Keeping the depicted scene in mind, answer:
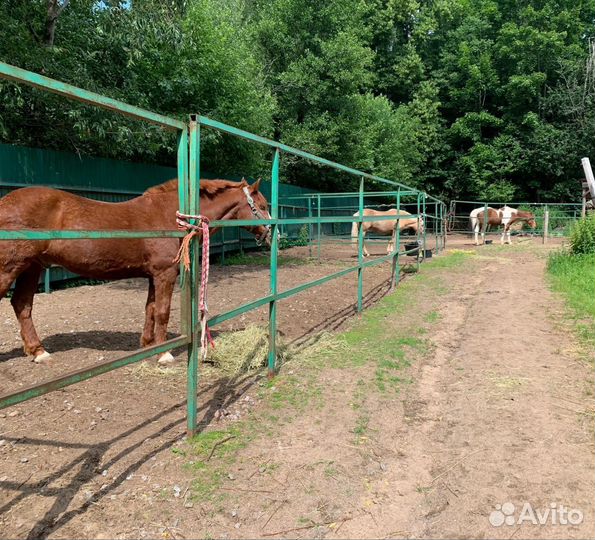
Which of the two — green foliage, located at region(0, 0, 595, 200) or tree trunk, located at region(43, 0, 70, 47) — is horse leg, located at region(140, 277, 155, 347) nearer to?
green foliage, located at region(0, 0, 595, 200)

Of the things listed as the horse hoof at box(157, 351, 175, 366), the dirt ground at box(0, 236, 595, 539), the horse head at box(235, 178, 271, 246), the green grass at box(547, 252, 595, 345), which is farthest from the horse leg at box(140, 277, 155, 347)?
the green grass at box(547, 252, 595, 345)

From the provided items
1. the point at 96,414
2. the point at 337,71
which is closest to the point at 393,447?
the point at 96,414

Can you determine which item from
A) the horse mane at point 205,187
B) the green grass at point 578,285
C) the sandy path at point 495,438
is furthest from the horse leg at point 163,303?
the green grass at point 578,285

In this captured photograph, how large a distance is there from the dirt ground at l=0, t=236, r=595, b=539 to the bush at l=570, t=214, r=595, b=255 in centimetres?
580

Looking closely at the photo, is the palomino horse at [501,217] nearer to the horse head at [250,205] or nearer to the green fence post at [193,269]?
the horse head at [250,205]

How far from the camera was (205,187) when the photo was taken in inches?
179

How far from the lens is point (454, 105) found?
31062 millimetres

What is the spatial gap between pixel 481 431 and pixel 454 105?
31.5 meters

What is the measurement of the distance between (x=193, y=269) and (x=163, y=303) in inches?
63.3

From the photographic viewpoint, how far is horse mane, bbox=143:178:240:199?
450 centimetres

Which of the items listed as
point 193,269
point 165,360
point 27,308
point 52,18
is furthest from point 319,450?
point 52,18

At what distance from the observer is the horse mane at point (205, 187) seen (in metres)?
4.50

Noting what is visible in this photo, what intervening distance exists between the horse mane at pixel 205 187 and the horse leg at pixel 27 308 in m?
1.20

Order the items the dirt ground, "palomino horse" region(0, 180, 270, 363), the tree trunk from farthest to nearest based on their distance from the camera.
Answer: the tree trunk < "palomino horse" region(0, 180, 270, 363) < the dirt ground
